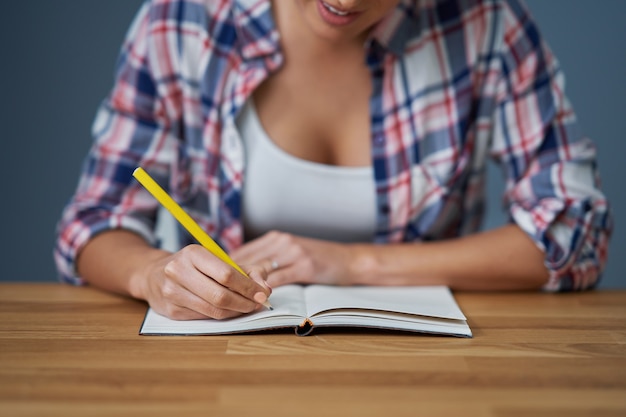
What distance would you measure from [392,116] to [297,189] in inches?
8.7

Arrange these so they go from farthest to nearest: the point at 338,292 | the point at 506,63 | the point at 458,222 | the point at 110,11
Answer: the point at 110,11
the point at 458,222
the point at 506,63
the point at 338,292

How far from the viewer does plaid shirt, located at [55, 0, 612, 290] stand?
5.17 ft

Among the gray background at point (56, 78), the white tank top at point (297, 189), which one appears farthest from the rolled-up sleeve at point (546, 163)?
the gray background at point (56, 78)

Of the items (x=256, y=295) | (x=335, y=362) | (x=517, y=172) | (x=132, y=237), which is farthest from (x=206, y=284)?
(x=517, y=172)

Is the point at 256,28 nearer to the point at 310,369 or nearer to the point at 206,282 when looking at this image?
the point at 206,282

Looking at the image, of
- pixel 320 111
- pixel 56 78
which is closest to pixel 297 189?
pixel 320 111

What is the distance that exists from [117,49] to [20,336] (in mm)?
1561

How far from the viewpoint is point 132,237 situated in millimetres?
1512

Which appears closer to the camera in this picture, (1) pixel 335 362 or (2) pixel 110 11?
(1) pixel 335 362

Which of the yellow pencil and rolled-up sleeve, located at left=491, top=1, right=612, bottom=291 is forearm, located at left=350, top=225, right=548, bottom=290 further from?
the yellow pencil

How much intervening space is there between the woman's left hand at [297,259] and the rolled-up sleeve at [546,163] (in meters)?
0.35

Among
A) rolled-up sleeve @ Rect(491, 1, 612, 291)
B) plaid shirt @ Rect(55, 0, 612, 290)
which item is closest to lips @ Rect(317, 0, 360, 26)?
plaid shirt @ Rect(55, 0, 612, 290)

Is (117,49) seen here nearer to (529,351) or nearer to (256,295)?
(256,295)

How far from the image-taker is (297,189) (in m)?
1.60
